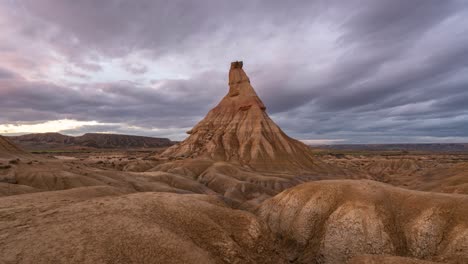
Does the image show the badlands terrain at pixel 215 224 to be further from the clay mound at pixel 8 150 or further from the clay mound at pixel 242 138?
the clay mound at pixel 242 138

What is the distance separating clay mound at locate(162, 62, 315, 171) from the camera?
8419 centimetres

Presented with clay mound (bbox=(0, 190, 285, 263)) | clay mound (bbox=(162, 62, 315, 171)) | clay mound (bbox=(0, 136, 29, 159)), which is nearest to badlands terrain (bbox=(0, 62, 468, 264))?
clay mound (bbox=(0, 190, 285, 263))

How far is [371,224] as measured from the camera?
66.8ft

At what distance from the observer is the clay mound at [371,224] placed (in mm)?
18469

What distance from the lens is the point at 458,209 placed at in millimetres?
18797

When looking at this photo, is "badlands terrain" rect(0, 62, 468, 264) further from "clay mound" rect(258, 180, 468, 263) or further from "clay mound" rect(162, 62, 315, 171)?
"clay mound" rect(162, 62, 315, 171)

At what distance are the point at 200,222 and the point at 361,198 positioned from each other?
13435 millimetres

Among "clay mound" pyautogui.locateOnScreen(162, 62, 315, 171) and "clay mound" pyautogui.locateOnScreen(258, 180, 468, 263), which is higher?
"clay mound" pyautogui.locateOnScreen(162, 62, 315, 171)

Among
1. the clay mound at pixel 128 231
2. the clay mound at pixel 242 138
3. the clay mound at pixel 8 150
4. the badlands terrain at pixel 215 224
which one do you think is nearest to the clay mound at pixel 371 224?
the badlands terrain at pixel 215 224

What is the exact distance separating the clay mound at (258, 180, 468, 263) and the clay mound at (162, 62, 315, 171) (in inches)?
2188

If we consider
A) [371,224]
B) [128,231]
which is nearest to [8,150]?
[128,231]

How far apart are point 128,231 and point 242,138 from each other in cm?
7977

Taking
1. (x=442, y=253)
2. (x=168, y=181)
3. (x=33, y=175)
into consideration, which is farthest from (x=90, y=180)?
(x=442, y=253)

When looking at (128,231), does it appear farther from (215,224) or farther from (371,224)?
(371,224)
